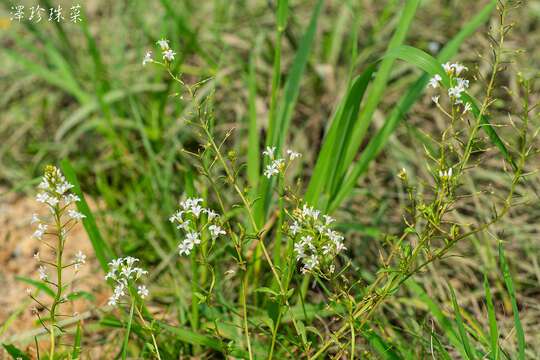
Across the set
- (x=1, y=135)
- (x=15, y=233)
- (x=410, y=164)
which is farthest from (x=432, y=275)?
(x=1, y=135)

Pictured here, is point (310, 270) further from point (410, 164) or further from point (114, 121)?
point (114, 121)

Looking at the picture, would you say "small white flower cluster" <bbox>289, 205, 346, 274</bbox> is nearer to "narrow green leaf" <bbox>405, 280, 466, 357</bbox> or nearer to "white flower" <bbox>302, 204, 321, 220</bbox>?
A: "white flower" <bbox>302, 204, 321, 220</bbox>

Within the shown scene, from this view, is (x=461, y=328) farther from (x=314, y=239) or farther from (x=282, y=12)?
(x=282, y=12)

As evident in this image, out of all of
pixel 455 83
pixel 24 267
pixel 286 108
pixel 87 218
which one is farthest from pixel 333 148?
pixel 24 267

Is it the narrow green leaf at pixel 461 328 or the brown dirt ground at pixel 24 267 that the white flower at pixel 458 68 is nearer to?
the narrow green leaf at pixel 461 328

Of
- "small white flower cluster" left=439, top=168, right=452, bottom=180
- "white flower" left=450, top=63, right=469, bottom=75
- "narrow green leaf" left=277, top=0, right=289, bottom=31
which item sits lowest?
"small white flower cluster" left=439, top=168, right=452, bottom=180

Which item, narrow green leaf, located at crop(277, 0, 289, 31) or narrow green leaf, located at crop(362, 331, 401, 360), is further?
narrow green leaf, located at crop(277, 0, 289, 31)

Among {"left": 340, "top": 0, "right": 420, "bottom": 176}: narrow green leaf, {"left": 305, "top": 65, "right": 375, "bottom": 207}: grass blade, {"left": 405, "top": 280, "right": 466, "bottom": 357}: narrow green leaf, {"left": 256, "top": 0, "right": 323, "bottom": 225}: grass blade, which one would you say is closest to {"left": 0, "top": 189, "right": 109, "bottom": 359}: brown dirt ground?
{"left": 256, "top": 0, "right": 323, "bottom": 225}: grass blade

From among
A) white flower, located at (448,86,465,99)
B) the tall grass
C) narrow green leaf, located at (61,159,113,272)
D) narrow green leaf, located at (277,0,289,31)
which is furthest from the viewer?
narrow green leaf, located at (277,0,289,31)

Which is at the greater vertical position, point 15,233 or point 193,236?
point 15,233

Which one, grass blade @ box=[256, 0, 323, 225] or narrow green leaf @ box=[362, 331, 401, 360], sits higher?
grass blade @ box=[256, 0, 323, 225]

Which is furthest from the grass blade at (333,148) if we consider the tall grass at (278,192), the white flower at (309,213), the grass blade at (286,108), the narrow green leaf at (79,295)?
the narrow green leaf at (79,295)
